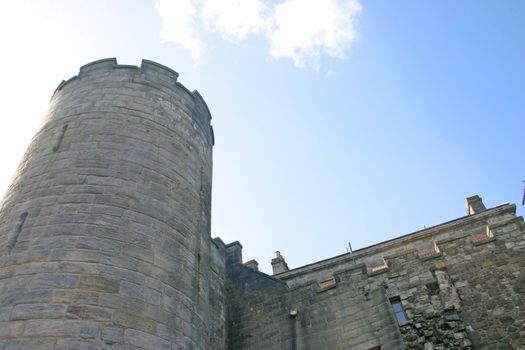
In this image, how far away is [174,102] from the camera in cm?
895

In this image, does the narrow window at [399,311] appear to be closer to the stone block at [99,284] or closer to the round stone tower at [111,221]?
the round stone tower at [111,221]

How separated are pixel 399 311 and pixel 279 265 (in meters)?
12.6

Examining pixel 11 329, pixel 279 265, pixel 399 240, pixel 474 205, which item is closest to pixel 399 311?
pixel 11 329

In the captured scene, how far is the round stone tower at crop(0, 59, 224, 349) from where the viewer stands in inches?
208

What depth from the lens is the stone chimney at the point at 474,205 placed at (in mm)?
19109

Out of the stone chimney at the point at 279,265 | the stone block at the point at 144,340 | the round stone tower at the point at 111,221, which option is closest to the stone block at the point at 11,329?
the round stone tower at the point at 111,221

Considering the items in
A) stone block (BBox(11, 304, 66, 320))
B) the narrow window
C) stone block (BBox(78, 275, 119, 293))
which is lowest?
stone block (BBox(11, 304, 66, 320))

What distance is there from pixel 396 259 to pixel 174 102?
19.5 ft

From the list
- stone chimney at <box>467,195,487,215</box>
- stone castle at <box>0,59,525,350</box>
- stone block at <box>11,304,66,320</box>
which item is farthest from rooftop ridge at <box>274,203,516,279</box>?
stone block at <box>11,304,66,320</box>

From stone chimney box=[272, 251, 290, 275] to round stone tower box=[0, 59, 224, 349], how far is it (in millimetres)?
12016

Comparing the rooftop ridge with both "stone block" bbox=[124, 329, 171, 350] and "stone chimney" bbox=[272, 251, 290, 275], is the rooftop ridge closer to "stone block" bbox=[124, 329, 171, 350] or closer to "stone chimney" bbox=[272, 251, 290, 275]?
"stone chimney" bbox=[272, 251, 290, 275]

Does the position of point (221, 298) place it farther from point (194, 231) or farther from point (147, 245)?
point (147, 245)

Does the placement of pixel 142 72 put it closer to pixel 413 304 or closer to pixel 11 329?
pixel 11 329

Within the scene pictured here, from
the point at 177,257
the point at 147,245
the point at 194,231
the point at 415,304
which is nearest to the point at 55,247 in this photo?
the point at 147,245
